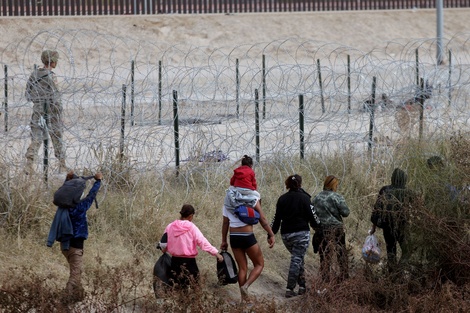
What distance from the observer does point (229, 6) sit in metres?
30.6

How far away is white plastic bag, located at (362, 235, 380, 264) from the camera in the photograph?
9.30 metres

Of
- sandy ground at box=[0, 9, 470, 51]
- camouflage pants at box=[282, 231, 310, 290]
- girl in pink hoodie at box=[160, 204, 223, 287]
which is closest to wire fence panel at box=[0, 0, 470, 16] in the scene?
sandy ground at box=[0, 9, 470, 51]

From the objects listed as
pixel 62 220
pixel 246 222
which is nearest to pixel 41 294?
pixel 62 220

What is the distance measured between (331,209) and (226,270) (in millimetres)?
1155

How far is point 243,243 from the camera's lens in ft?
29.3

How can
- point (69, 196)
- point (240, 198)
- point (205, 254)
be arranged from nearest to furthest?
point (69, 196) → point (240, 198) → point (205, 254)

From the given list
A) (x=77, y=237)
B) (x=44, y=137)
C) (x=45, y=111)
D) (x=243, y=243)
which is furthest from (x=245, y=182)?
(x=45, y=111)

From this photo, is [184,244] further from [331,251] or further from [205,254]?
[205,254]

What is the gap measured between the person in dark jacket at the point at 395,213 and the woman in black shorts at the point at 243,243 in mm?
1059

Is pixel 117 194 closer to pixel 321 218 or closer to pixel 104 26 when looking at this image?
pixel 321 218

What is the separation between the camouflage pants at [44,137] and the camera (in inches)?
412

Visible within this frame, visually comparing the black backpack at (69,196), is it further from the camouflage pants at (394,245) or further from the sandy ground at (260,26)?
the sandy ground at (260,26)

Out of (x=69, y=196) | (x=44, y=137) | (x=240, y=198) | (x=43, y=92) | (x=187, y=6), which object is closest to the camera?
(x=69, y=196)

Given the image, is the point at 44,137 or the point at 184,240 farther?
the point at 44,137
